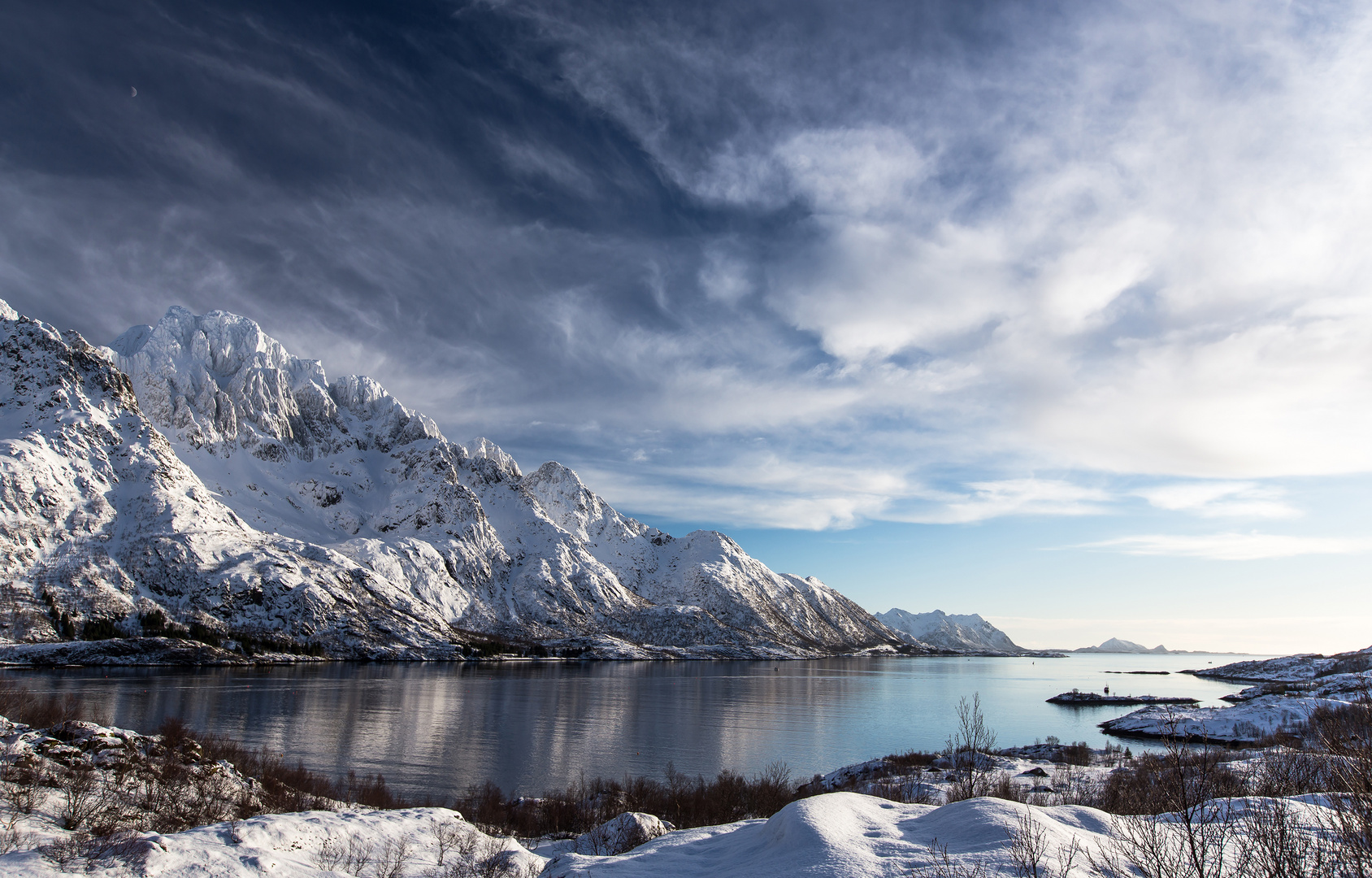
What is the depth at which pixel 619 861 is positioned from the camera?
16969mm

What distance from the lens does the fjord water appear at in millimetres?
60375

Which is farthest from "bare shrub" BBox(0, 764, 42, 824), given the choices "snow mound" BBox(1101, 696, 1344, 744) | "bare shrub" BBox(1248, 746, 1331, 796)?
"snow mound" BBox(1101, 696, 1344, 744)

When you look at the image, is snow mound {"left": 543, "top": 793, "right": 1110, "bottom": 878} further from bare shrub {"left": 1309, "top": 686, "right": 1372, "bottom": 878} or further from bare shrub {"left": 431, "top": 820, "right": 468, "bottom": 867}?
bare shrub {"left": 431, "top": 820, "right": 468, "bottom": 867}

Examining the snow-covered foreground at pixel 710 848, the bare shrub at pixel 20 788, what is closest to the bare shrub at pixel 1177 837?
the snow-covered foreground at pixel 710 848

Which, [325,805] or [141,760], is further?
[325,805]

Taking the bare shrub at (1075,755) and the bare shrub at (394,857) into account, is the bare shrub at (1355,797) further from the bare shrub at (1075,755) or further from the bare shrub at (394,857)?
the bare shrub at (1075,755)

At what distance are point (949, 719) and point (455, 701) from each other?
251 ft

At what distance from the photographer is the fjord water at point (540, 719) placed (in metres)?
60.4

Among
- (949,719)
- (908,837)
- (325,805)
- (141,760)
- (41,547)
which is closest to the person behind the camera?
(908,837)

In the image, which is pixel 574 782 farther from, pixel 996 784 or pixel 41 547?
pixel 41 547

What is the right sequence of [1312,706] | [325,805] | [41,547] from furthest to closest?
1. [41,547]
2. [1312,706]
3. [325,805]

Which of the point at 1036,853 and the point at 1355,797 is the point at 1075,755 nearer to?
the point at 1036,853

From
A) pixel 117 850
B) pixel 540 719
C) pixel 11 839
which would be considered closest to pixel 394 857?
pixel 117 850

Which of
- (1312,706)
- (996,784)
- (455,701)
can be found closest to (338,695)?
(455,701)
